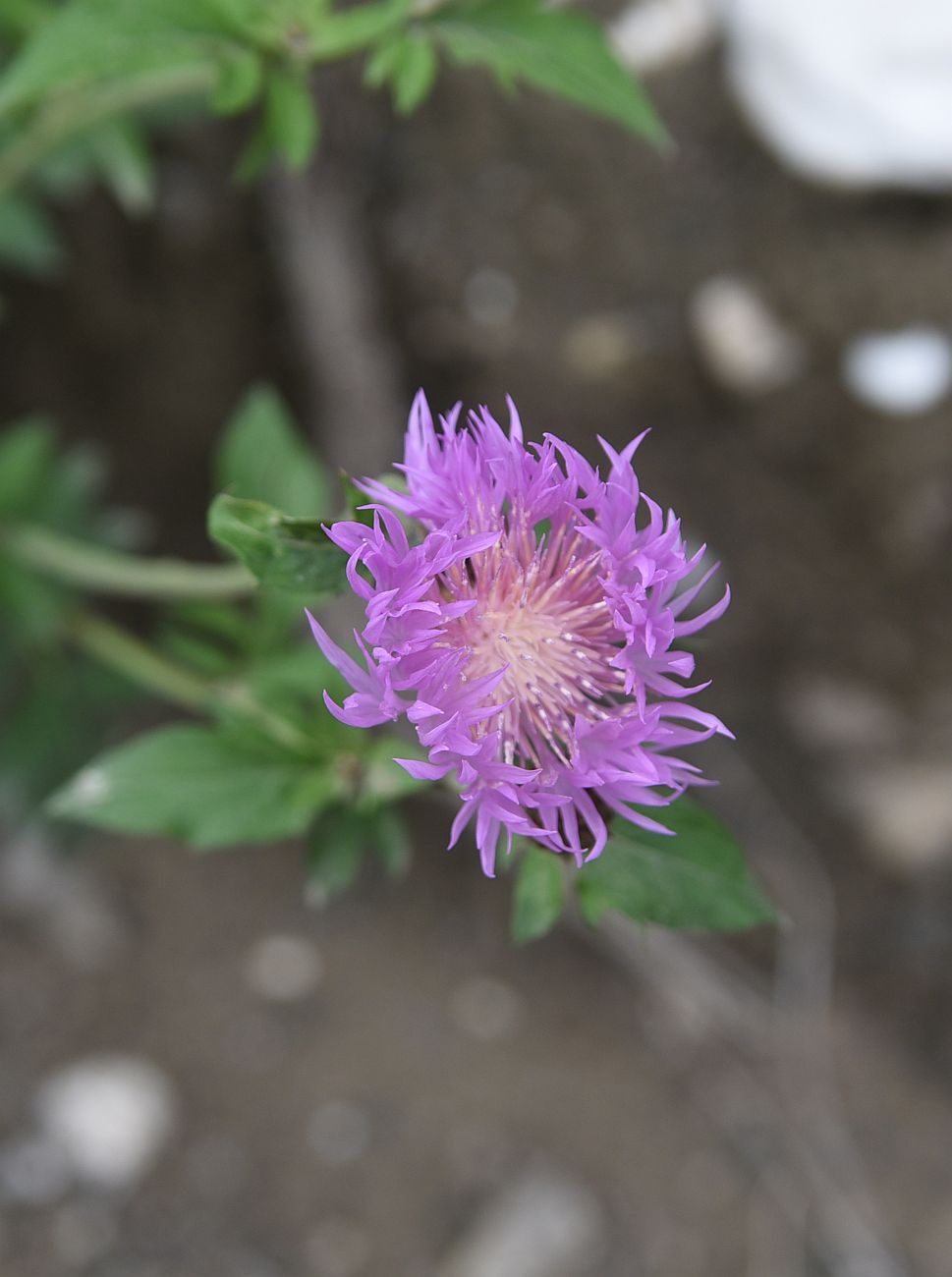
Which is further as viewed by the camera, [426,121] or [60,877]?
[60,877]

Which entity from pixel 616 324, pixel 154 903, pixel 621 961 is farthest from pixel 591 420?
pixel 154 903

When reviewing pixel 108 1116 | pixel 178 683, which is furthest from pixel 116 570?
pixel 108 1116

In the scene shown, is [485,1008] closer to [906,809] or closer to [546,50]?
[906,809]

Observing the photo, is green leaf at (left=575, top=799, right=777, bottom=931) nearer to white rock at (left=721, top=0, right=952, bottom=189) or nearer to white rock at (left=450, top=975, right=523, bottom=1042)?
white rock at (left=721, top=0, right=952, bottom=189)

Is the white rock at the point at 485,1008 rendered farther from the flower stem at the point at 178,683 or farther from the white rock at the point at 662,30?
the white rock at the point at 662,30

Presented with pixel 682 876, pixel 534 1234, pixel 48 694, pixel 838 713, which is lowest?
pixel 534 1234

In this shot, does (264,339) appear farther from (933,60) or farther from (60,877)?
(933,60)
